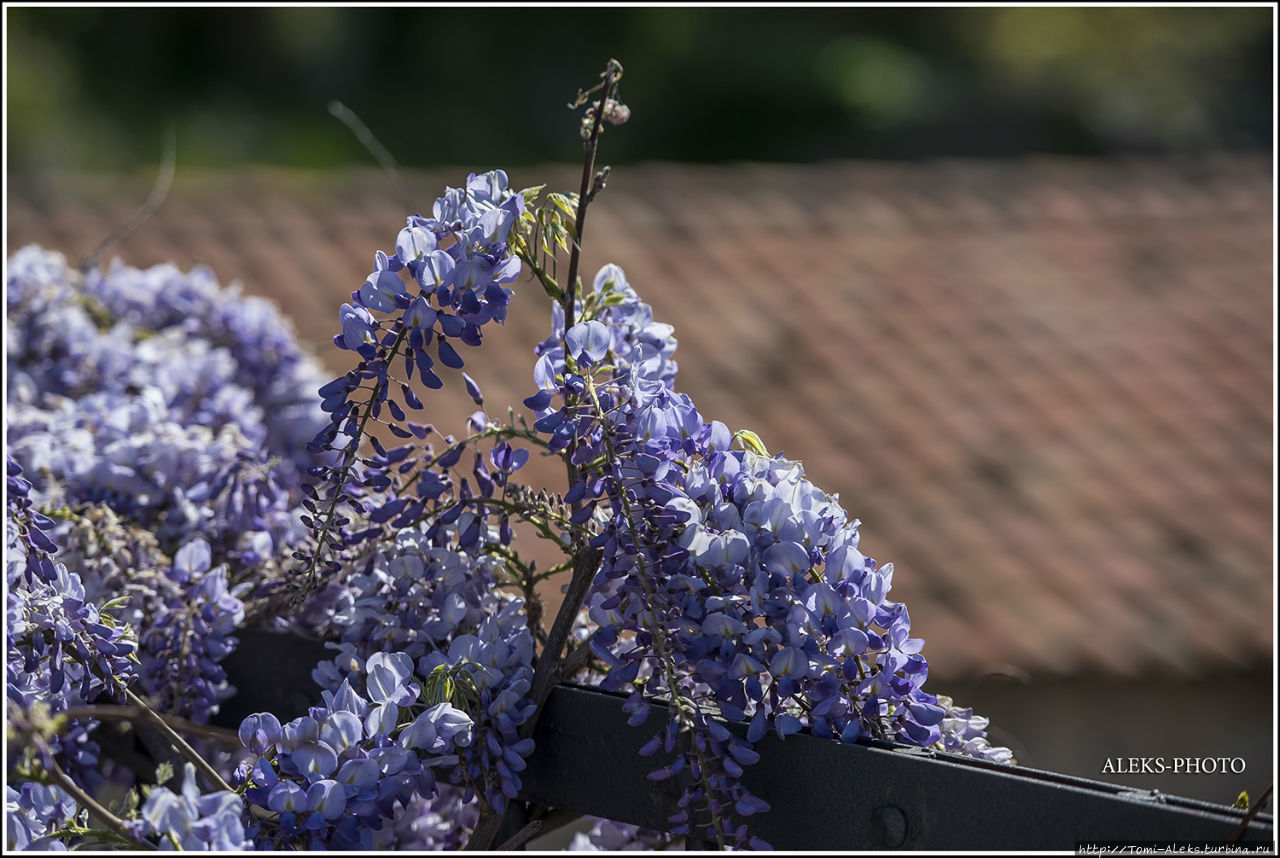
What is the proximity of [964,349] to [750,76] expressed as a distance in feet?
40.8

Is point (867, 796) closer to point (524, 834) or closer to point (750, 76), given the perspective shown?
point (524, 834)

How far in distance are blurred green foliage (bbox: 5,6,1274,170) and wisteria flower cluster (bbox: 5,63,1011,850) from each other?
1596 cm

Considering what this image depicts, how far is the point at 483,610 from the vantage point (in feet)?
2.70

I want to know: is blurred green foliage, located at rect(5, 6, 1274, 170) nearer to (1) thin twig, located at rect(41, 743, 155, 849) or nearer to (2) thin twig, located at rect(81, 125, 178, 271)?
(2) thin twig, located at rect(81, 125, 178, 271)

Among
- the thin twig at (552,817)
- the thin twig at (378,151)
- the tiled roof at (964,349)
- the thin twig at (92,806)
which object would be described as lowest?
the thin twig at (92,806)

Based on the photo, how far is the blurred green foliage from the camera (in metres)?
17.1

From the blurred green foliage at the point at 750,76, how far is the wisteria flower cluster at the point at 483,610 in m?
16.0

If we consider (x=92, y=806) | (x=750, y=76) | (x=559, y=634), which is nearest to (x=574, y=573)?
(x=559, y=634)

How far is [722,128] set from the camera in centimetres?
1833

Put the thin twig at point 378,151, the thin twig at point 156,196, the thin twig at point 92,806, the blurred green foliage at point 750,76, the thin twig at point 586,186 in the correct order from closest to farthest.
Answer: the thin twig at point 92,806 < the thin twig at point 586,186 < the thin twig at point 378,151 < the thin twig at point 156,196 < the blurred green foliage at point 750,76

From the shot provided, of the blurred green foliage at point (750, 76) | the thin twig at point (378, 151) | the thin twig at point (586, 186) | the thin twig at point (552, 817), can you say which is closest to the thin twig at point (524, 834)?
the thin twig at point (552, 817)

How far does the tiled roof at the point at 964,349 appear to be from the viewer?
5512 mm

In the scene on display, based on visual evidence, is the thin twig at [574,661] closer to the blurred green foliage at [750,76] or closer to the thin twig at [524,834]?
the thin twig at [524,834]

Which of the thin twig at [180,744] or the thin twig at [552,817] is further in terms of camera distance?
the thin twig at [552,817]
